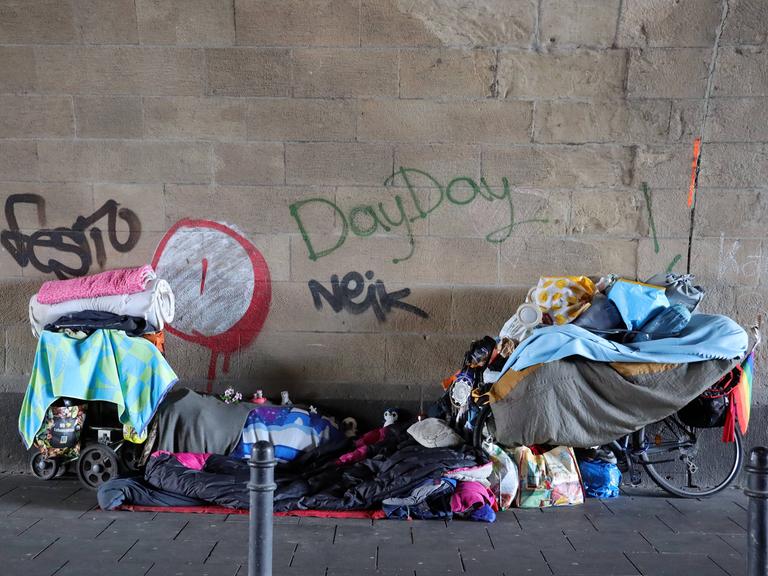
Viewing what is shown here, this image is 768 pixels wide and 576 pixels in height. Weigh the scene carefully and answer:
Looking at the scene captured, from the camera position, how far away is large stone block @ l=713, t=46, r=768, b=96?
5305 mm

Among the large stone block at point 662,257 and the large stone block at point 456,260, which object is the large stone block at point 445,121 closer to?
the large stone block at point 456,260

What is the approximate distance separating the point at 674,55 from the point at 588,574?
3.72 meters

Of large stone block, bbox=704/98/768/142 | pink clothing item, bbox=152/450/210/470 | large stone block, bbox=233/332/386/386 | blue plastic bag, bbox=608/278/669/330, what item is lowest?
pink clothing item, bbox=152/450/210/470

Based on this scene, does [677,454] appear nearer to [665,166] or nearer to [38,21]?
[665,166]

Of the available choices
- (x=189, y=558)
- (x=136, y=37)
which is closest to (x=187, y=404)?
(x=189, y=558)

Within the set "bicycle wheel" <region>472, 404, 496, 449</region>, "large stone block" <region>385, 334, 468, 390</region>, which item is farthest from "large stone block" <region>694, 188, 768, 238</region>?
"bicycle wheel" <region>472, 404, 496, 449</region>

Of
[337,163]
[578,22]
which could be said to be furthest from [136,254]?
[578,22]

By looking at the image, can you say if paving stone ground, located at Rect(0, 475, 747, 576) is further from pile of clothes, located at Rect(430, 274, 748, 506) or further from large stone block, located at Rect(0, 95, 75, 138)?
large stone block, located at Rect(0, 95, 75, 138)

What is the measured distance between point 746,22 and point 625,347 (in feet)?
8.73

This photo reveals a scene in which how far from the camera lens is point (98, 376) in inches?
192

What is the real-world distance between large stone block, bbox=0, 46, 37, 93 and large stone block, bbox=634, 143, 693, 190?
4588 mm

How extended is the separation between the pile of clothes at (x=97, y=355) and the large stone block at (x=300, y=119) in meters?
1.43

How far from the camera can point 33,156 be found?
5496mm

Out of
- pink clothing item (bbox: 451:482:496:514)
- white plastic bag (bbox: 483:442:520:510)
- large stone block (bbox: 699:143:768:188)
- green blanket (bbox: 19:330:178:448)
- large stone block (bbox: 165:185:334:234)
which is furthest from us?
large stone block (bbox: 165:185:334:234)
